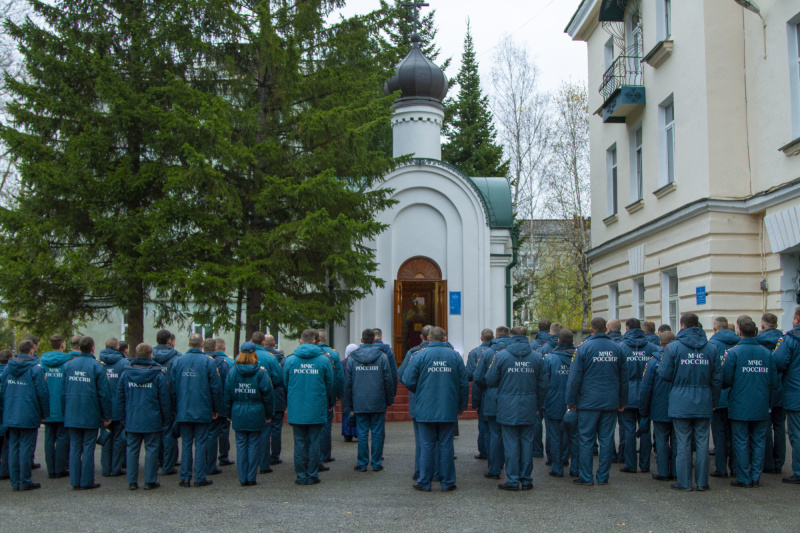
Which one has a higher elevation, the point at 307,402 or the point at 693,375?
the point at 693,375

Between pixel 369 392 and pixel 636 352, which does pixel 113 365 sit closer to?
pixel 369 392

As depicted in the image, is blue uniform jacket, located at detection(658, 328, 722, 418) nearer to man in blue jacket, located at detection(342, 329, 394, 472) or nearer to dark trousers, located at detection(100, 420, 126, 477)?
man in blue jacket, located at detection(342, 329, 394, 472)

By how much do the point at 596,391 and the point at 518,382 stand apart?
928 mm

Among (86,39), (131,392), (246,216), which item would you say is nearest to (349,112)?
(246,216)

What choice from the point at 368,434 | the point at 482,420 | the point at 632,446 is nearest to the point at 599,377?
the point at 632,446

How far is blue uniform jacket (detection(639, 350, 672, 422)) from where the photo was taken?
343 inches

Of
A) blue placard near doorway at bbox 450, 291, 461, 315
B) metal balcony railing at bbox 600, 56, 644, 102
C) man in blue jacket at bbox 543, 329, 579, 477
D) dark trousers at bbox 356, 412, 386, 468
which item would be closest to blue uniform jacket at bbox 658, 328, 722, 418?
man in blue jacket at bbox 543, 329, 579, 477

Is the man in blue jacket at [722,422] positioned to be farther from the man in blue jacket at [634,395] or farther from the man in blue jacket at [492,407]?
the man in blue jacket at [492,407]

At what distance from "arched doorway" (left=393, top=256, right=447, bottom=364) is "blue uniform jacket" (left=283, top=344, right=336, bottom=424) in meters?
9.46

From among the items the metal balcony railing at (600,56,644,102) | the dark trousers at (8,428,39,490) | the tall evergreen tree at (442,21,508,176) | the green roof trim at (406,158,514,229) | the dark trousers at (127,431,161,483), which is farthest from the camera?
the tall evergreen tree at (442,21,508,176)

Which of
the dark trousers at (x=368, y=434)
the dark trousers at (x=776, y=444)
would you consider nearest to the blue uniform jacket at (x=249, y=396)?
the dark trousers at (x=368, y=434)

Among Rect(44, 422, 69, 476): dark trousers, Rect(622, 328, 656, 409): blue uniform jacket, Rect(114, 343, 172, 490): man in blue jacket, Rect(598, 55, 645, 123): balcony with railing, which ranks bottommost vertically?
Rect(44, 422, 69, 476): dark trousers

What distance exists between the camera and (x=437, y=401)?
8.34 metres

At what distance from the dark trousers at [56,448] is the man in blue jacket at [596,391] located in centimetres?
661
